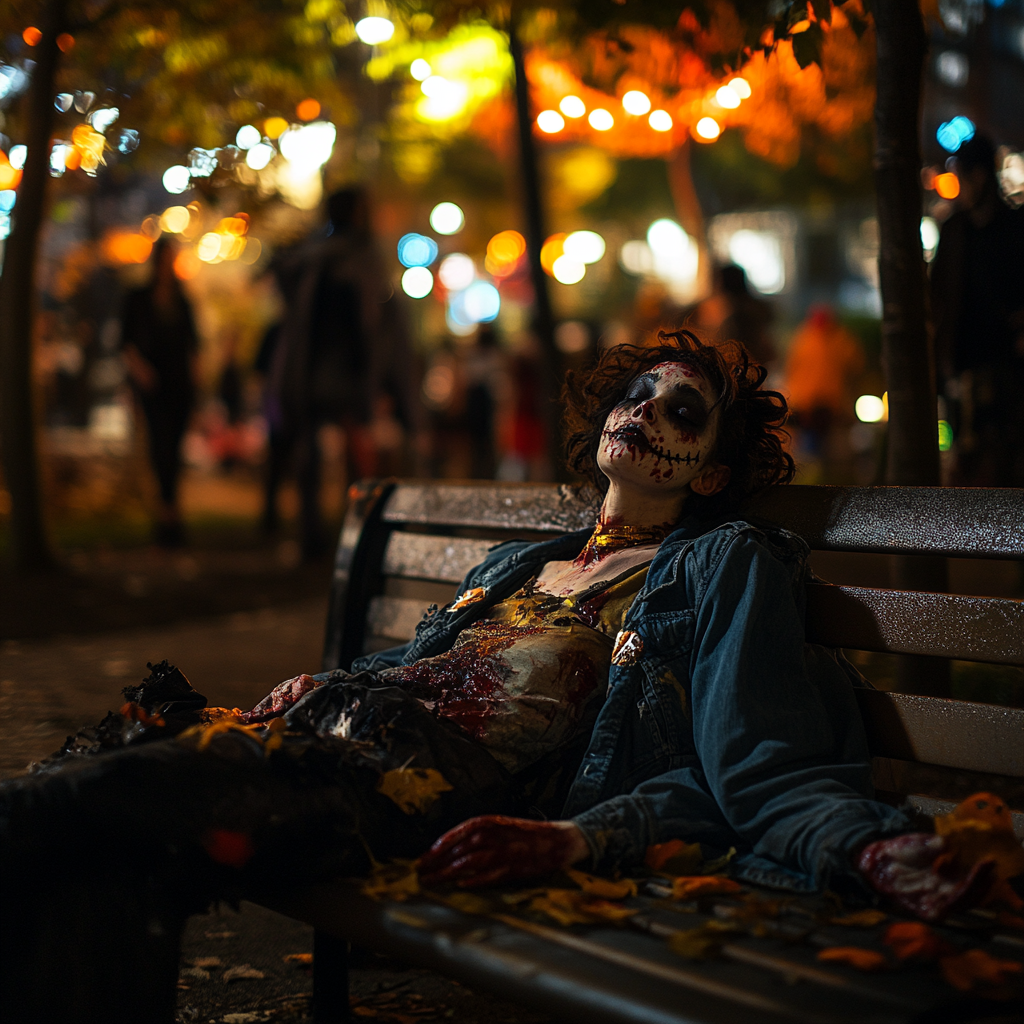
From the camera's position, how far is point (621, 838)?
79.7 inches

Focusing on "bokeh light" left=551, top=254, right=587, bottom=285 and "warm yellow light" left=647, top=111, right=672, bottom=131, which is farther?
"bokeh light" left=551, top=254, right=587, bottom=285

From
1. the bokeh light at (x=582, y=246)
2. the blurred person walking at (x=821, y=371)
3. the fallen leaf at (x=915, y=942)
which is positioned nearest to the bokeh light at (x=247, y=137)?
the fallen leaf at (x=915, y=942)

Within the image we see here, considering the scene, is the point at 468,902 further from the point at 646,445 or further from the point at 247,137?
the point at 247,137

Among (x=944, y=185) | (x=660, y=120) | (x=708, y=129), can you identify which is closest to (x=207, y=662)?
(x=708, y=129)

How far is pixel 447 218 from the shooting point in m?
26.4

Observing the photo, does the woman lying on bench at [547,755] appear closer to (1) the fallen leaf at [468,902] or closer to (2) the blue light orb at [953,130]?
(1) the fallen leaf at [468,902]

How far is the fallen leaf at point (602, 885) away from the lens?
74.4 inches

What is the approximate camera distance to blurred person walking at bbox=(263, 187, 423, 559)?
8.34 meters

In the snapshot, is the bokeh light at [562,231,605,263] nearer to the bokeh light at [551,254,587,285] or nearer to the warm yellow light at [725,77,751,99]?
the bokeh light at [551,254,587,285]

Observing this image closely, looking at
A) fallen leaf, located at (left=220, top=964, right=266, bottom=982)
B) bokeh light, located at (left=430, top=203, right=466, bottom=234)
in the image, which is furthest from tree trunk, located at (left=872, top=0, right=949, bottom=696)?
bokeh light, located at (left=430, top=203, right=466, bottom=234)

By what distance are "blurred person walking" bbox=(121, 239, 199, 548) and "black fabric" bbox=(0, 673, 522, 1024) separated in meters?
7.80

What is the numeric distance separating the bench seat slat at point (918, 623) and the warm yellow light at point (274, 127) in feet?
24.2

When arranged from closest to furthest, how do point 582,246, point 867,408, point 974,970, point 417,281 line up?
point 974,970
point 867,408
point 417,281
point 582,246

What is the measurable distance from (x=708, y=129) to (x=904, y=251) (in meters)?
5.31
